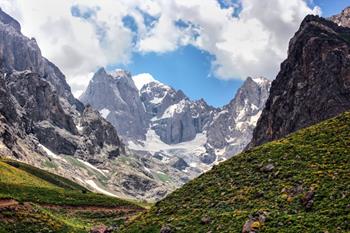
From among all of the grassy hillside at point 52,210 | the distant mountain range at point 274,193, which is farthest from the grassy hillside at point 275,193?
the grassy hillside at point 52,210

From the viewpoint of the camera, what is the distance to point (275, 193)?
6156 centimetres

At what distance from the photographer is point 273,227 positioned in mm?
52594

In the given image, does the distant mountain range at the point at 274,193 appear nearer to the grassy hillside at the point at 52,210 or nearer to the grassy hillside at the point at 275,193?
the grassy hillside at the point at 275,193

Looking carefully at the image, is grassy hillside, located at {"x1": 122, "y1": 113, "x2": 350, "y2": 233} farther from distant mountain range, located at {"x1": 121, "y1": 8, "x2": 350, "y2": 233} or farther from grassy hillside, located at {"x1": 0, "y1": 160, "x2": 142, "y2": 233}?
grassy hillside, located at {"x1": 0, "y1": 160, "x2": 142, "y2": 233}

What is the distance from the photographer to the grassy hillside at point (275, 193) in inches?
2105

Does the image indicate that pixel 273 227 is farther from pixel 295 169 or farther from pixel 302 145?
pixel 302 145

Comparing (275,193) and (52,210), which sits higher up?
(275,193)

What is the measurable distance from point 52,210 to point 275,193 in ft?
179

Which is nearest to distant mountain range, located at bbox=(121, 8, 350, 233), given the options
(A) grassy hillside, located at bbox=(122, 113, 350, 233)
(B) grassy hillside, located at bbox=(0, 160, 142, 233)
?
(A) grassy hillside, located at bbox=(122, 113, 350, 233)

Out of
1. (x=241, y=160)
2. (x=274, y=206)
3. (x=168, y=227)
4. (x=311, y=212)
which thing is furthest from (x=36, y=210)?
(x=311, y=212)

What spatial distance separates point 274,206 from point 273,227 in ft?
18.6

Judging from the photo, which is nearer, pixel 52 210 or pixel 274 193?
pixel 274 193

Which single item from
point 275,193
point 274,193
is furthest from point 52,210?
point 275,193

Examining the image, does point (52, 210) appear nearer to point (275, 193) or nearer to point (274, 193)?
point (274, 193)
